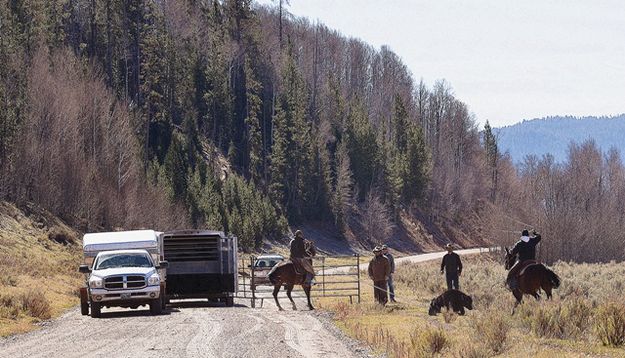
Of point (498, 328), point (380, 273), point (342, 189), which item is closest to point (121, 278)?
point (380, 273)

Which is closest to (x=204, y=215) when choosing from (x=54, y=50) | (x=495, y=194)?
(x=54, y=50)

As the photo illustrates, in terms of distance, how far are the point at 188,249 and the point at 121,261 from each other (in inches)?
227

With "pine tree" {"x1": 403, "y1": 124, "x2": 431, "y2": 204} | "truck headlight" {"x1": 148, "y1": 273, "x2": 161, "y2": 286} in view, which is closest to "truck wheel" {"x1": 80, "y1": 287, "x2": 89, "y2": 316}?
"truck headlight" {"x1": 148, "y1": 273, "x2": 161, "y2": 286}

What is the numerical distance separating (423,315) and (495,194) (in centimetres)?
13325

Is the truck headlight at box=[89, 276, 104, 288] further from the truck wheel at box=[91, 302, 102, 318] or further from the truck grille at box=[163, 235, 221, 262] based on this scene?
the truck grille at box=[163, 235, 221, 262]

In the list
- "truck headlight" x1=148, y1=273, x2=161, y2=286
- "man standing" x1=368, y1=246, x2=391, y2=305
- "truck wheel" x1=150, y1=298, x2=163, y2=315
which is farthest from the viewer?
"man standing" x1=368, y1=246, x2=391, y2=305

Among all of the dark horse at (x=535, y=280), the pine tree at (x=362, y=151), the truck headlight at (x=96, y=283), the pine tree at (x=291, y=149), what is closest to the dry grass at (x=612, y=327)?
the dark horse at (x=535, y=280)

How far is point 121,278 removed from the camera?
1123 inches

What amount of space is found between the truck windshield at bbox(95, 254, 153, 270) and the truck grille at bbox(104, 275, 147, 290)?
1.12m

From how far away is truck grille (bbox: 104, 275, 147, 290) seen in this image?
2845 cm

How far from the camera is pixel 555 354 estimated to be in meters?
16.3

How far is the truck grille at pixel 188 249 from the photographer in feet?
116

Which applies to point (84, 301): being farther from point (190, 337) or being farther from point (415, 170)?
point (415, 170)

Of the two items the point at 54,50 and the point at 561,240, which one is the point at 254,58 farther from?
the point at 561,240
